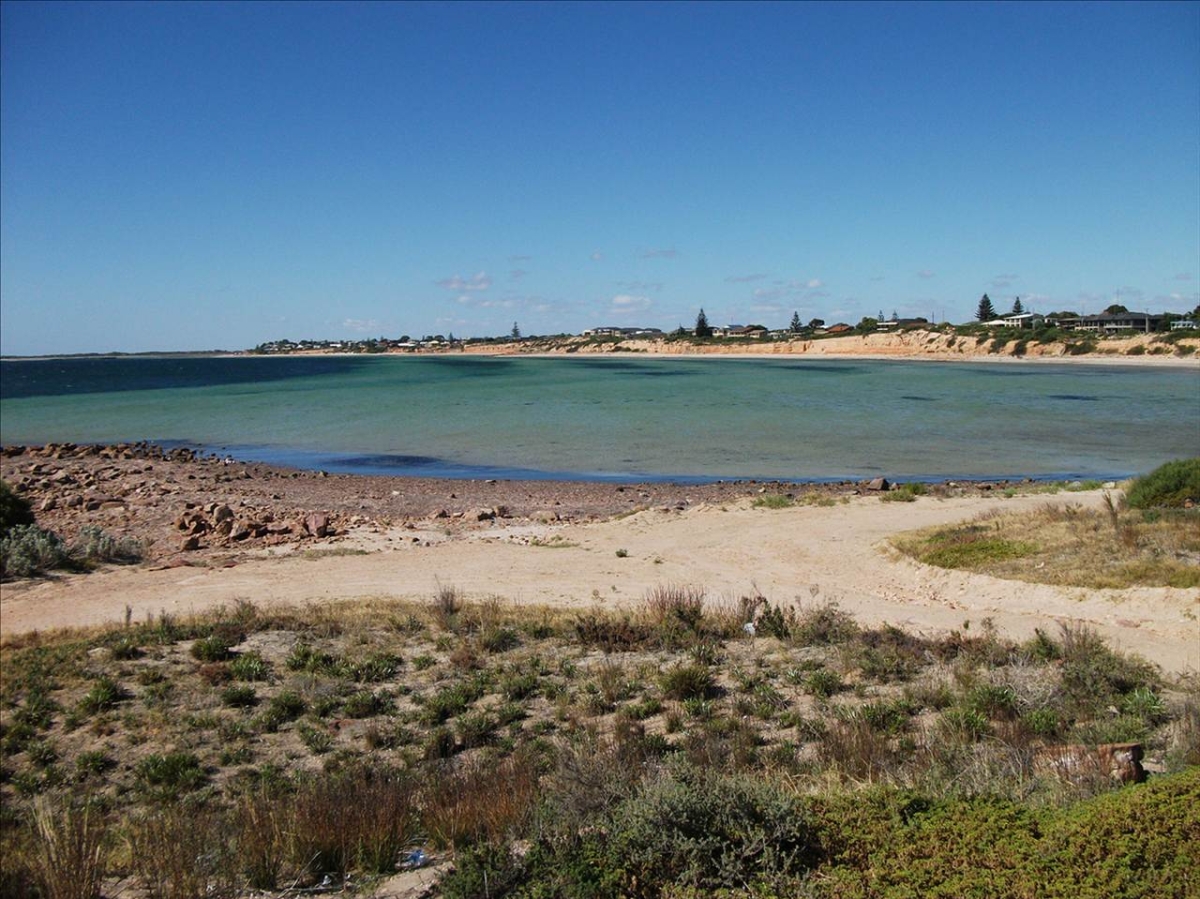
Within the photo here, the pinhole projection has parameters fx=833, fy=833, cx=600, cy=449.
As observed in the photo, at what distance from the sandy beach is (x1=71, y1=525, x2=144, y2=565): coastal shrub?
2.27 ft

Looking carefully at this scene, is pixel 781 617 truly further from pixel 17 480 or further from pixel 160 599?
pixel 17 480

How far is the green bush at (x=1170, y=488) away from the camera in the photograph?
1839cm

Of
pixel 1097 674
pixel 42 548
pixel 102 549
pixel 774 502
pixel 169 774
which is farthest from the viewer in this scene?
pixel 774 502

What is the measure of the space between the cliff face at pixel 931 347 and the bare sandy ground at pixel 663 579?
97.1m

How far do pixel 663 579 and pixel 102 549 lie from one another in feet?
40.7

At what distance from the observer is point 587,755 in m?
7.04

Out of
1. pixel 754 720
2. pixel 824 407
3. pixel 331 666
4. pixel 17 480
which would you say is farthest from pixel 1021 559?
pixel 824 407

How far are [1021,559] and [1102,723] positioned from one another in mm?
8145

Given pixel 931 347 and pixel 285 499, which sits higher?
pixel 931 347

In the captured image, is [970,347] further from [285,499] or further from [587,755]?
[587,755]

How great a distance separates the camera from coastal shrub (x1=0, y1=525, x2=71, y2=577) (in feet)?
54.1

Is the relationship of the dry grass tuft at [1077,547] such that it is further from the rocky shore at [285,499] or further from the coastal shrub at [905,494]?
the rocky shore at [285,499]

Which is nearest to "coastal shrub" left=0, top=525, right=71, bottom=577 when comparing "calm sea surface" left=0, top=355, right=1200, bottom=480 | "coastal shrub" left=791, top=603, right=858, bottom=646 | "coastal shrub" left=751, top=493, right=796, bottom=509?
"coastal shrub" left=791, top=603, right=858, bottom=646

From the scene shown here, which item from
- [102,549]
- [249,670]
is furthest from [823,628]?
[102,549]
